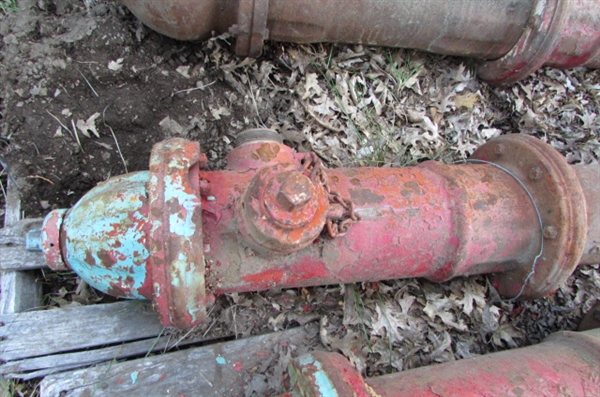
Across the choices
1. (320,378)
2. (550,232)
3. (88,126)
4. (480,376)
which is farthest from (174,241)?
(550,232)

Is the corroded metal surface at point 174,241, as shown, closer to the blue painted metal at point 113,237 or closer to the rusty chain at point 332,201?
the blue painted metal at point 113,237

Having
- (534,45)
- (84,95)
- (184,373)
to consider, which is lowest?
(184,373)

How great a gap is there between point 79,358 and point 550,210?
2884mm

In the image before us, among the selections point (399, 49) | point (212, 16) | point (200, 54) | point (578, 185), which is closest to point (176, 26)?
point (212, 16)

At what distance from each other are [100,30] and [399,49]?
232 centimetres

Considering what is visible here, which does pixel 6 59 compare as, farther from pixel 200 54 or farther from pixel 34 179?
pixel 200 54

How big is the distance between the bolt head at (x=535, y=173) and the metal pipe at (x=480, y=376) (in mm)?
949

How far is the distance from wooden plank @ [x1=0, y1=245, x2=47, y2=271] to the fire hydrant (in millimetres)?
608

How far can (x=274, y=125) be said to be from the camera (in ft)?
10.3

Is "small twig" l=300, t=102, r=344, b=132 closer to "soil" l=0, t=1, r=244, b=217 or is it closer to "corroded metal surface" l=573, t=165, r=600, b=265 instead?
"soil" l=0, t=1, r=244, b=217

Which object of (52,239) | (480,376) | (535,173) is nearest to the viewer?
(52,239)

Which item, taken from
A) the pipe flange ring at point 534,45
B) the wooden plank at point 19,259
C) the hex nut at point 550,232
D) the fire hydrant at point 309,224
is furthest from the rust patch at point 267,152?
the pipe flange ring at point 534,45

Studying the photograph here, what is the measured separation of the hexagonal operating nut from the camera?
163 cm

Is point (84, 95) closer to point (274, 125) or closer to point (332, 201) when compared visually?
point (274, 125)
